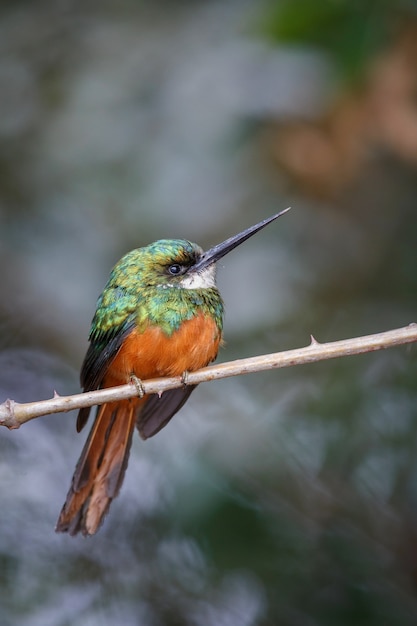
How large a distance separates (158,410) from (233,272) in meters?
1.21

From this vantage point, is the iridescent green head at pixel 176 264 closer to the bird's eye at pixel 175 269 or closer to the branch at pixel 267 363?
the bird's eye at pixel 175 269

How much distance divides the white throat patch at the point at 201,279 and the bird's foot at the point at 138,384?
0.34 metres

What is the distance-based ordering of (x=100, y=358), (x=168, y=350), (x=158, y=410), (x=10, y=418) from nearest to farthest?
(x=10, y=418)
(x=168, y=350)
(x=100, y=358)
(x=158, y=410)

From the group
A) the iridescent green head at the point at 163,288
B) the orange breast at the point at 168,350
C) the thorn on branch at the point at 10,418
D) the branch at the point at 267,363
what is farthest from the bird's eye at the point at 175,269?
the thorn on branch at the point at 10,418

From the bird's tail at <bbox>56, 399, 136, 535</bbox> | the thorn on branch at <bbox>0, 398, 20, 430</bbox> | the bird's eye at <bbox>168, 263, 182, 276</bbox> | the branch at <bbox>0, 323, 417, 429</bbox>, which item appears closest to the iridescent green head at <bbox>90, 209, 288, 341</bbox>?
the bird's eye at <bbox>168, 263, 182, 276</bbox>

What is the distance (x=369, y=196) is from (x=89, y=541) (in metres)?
2.01

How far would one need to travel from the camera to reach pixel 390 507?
127 inches

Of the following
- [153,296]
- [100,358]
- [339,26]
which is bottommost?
[100,358]

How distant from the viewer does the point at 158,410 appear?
284 cm

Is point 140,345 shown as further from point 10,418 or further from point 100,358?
point 10,418

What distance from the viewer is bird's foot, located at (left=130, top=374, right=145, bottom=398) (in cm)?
232

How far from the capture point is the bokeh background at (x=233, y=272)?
3172mm

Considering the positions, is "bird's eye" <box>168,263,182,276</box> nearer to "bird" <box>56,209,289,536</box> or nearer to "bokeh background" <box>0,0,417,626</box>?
"bird" <box>56,209,289,536</box>

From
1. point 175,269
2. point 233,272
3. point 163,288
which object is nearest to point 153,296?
point 163,288
